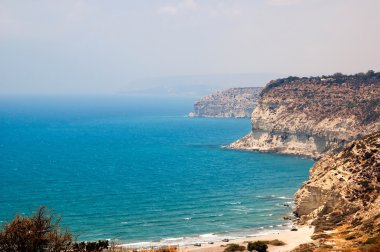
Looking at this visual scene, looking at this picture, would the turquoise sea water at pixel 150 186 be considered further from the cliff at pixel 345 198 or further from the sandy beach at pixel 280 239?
the cliff at pixel 345 198

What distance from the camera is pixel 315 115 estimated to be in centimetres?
12912

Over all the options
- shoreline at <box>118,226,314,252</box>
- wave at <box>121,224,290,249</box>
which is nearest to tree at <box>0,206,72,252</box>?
shoreline at <box>118,226,314,252</box>

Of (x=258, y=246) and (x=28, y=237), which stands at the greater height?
(x=28, y=237)

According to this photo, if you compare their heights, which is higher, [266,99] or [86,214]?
[266,99]

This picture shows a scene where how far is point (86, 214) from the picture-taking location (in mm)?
66312

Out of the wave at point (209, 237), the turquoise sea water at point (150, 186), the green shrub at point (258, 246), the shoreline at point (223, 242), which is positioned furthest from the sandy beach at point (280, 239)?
the turquoise sea water at point (150, 186)

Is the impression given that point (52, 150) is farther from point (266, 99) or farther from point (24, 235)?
point (24, 235)

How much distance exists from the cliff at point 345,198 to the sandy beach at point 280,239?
1.35 metres

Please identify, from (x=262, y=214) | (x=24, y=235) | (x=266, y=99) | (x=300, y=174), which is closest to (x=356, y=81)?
(x=266, y=99)

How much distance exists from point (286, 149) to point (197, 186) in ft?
164

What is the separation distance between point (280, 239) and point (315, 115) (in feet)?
→ 257

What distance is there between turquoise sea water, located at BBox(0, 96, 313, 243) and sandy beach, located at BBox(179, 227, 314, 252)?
305 centimetres

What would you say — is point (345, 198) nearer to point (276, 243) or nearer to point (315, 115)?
point (276, 243)

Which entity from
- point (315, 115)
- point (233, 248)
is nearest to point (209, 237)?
point (233, 248)
